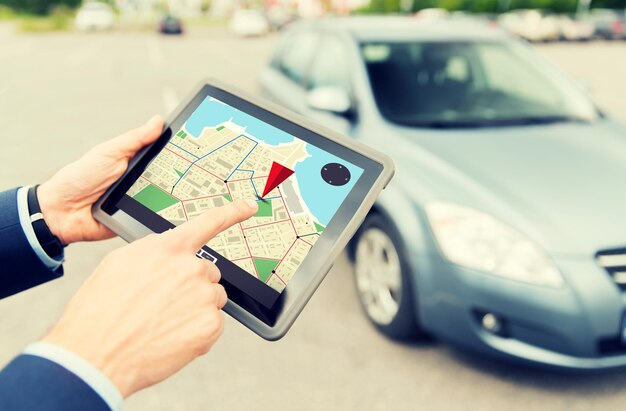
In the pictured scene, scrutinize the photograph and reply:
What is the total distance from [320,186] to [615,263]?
148 centimetres

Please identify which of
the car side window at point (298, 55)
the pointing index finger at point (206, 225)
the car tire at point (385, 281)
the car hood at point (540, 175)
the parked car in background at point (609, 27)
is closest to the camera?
the pointing index finger at point (206, 225)

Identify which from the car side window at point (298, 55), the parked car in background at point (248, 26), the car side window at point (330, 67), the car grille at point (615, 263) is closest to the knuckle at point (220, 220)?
the car grille at point (615, 263)

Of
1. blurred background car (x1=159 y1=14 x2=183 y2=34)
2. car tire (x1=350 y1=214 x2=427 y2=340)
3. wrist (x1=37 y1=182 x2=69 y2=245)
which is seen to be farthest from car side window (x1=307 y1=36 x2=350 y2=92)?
blurred background car (x1=159 y1=14 x2=183 y2=34)

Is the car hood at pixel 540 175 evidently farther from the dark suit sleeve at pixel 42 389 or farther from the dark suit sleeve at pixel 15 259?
the dark suit sleeve at pixel 42 389

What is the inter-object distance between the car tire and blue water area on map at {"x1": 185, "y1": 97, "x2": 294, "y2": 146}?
128 centimetres

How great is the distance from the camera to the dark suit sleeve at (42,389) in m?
0.81

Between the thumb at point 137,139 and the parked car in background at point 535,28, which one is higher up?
the thumb at point 137,139

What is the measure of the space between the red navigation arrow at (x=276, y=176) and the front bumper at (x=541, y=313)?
1.19 m

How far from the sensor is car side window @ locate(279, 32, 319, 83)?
13.8 ft

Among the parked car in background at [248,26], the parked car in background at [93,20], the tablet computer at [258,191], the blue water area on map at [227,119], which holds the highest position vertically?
the blue water area on map at [227,119]

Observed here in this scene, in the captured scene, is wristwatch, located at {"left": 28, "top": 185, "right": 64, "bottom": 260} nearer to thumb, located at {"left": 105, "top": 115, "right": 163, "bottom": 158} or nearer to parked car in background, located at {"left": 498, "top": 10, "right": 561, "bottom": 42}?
thumb, located at {"left": 105, "top": 115, "right": 163, "bottom": 158}

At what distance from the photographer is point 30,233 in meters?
1.48

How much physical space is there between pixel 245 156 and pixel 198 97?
1.01 ft

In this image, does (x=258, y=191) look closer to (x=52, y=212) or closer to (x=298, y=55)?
Result: (x=52, y=212)
